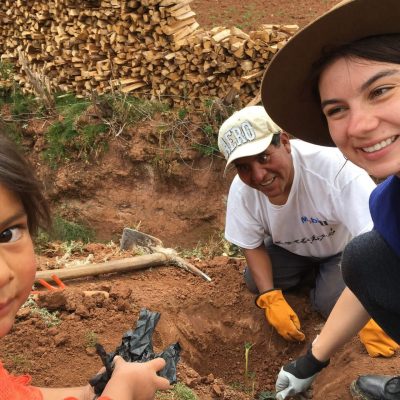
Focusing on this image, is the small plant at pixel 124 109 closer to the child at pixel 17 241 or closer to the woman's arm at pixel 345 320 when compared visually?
the woman's arm at pixel 345 320

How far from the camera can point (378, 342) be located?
2730 millimetres

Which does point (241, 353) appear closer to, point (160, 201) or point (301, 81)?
point (301, 81)

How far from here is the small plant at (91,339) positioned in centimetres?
258

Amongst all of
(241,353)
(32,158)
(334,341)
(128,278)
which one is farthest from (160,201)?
(334,341)

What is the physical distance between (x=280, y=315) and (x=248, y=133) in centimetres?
106

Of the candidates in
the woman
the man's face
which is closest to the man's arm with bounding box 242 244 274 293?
the man's face

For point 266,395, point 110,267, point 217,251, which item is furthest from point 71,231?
point 266,395

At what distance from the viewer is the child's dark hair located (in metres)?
1.40

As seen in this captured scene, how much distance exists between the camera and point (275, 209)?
296 cm

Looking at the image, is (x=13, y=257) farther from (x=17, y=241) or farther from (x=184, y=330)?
(x=184, y=330)

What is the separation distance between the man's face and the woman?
0.70m

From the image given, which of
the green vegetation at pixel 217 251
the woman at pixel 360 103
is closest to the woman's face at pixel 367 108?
the woman at pixel 360 103

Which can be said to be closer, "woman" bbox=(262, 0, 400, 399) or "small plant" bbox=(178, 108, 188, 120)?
"woman" bbox=(262, 0, 400, 399)

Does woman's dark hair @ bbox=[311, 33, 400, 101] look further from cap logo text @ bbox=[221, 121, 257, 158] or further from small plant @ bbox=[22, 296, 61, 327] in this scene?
small plant @ bbox=[22, 296, 61, 327]
